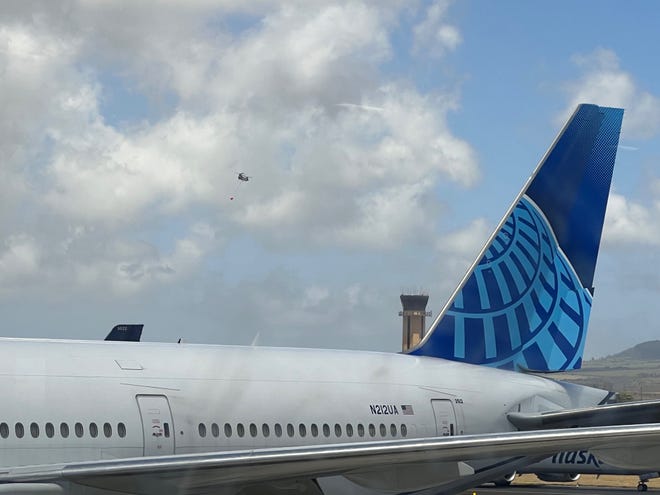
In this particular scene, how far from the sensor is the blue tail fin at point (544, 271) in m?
23.7

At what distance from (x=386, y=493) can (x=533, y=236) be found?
10.9 m

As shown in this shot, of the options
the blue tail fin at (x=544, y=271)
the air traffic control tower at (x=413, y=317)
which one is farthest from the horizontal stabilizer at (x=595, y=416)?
the air traffic control tower at (x=413, y=317)

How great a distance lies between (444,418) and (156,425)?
5.94m

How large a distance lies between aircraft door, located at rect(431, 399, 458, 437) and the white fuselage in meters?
0.02

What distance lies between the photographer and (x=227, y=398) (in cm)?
1948

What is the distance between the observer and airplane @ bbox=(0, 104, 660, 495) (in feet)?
45.4

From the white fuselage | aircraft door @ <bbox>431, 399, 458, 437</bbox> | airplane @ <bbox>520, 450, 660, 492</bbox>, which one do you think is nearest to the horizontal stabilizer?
the white fuselage

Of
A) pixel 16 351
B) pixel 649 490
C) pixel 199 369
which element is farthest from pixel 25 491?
pixel 649 490

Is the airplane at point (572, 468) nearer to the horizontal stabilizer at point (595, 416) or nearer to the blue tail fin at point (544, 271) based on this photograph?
the blue tail fin at point (544, 271)

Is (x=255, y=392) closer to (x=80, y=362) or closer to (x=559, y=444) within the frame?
(x=80, y=362)

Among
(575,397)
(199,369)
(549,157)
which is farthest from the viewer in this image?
(549,157)

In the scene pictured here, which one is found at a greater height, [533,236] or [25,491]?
[533,236]

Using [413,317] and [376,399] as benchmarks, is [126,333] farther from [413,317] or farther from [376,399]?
[413,317]

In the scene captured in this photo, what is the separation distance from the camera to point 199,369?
19.2 m
